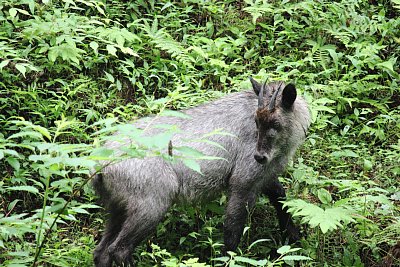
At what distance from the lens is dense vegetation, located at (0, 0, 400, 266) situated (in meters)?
6.61

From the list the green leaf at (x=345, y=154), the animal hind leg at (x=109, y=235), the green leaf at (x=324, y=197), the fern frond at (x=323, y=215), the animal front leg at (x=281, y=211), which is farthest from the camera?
the green leaf at (x=345, y=154)

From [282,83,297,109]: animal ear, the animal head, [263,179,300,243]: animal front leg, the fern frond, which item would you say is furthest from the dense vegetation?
[282,83,297,109]: animal ear

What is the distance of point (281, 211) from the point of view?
7.01 metres

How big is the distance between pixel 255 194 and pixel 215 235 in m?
0.70

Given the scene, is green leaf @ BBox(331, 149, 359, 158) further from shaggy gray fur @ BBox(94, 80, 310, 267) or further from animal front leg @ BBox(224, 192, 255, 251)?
animal front leg @ BBox(224, 192, 255, 251)

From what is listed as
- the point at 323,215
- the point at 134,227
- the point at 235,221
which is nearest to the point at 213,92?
the point at 235,221

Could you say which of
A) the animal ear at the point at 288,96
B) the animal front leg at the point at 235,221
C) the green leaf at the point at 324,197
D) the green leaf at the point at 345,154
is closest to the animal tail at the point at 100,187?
the animal front leg at the point at 235,221

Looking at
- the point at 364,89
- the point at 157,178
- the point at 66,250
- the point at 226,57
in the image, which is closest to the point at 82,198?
the point at 66,250

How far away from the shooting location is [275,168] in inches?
265

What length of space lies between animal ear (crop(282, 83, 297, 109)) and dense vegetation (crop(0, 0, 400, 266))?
0.67 meters

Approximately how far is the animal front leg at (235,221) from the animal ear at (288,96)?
105 centimetres

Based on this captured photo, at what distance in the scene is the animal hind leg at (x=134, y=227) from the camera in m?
6.16

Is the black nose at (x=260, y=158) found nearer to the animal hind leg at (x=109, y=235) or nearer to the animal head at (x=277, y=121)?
the animal head at (x=277, y=121)

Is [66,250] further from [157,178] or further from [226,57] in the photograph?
[226,57]
